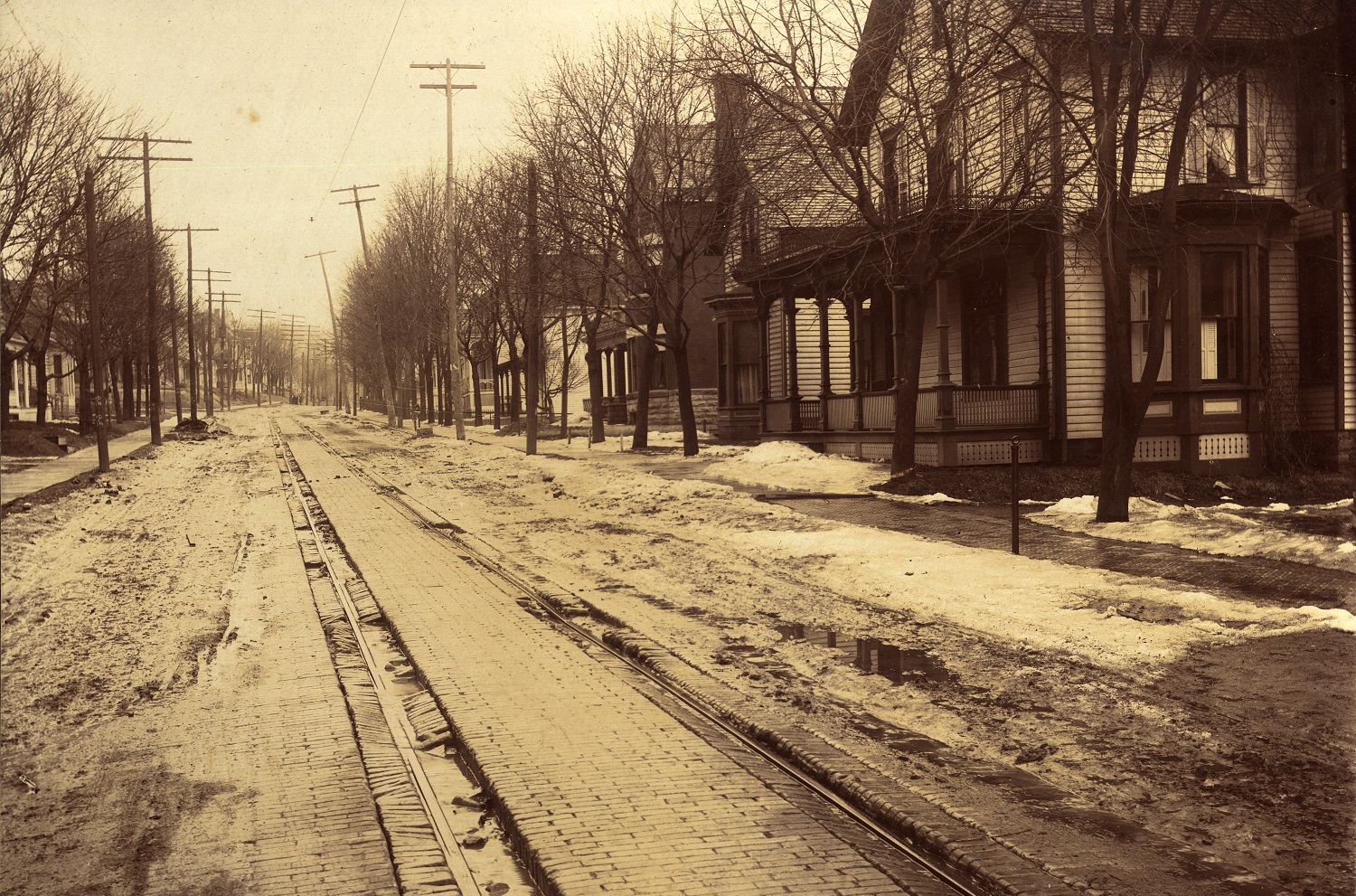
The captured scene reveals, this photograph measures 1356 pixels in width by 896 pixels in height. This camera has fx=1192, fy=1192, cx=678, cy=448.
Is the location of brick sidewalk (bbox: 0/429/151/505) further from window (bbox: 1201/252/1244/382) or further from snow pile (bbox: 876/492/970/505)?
window (bbox: 1201/252/1244/382)

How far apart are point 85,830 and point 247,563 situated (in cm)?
825

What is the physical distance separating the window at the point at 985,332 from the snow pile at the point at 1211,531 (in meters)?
7.20

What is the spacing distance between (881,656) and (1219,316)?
16779 millimetres

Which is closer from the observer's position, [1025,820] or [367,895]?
[367,895]

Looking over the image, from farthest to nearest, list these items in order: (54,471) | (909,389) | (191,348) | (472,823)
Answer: (191,348) < (54,471) < (909,389) < (472,823)

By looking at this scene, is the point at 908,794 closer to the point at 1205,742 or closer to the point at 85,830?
the point at 1205,742

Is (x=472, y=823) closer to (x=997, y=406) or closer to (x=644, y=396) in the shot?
(x=997, y=406)

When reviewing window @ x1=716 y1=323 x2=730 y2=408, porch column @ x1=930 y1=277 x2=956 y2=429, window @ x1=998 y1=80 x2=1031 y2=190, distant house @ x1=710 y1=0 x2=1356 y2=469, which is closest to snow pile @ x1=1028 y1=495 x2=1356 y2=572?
distant house @ x1=710 y1=0 x2=1356 y2=469

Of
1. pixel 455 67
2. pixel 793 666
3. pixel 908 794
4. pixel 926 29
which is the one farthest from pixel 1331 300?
pixel 455 67

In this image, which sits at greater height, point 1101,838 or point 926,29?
point 926,29

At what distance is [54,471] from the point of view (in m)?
26.4

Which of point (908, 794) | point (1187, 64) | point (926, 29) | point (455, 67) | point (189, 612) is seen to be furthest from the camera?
point (455, 67)

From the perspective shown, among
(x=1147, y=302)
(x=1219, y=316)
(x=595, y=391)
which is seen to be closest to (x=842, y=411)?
(x=1147, y=302)

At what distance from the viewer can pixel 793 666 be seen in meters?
8.03
